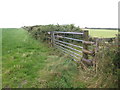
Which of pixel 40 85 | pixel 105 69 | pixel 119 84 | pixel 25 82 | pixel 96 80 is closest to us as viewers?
pixel 119 84

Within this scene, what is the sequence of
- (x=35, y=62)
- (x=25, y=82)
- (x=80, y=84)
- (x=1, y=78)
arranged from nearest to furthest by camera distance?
(x=80, y=84), (x=25, y=82), (x=1, y=78), (x=35, y=62)

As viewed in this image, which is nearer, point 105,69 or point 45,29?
point 105,69

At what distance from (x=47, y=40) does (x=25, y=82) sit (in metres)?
8.15

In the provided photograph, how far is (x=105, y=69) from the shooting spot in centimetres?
386

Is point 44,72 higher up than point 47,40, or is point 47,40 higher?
point 47,40

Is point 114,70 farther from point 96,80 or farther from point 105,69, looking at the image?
point 96,80

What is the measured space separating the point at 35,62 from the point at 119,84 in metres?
4.56

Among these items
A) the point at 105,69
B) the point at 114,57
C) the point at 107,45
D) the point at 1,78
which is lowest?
the point at 1,78

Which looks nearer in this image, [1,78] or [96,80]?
[96,80]

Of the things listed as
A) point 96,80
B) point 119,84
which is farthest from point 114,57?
point 96,80

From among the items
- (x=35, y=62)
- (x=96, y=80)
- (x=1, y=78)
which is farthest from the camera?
(x=35, y=62)

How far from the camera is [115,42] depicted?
3715mm

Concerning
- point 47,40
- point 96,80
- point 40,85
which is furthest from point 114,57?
point 47,40

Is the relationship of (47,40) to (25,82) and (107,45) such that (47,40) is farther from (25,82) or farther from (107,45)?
(107,45)
